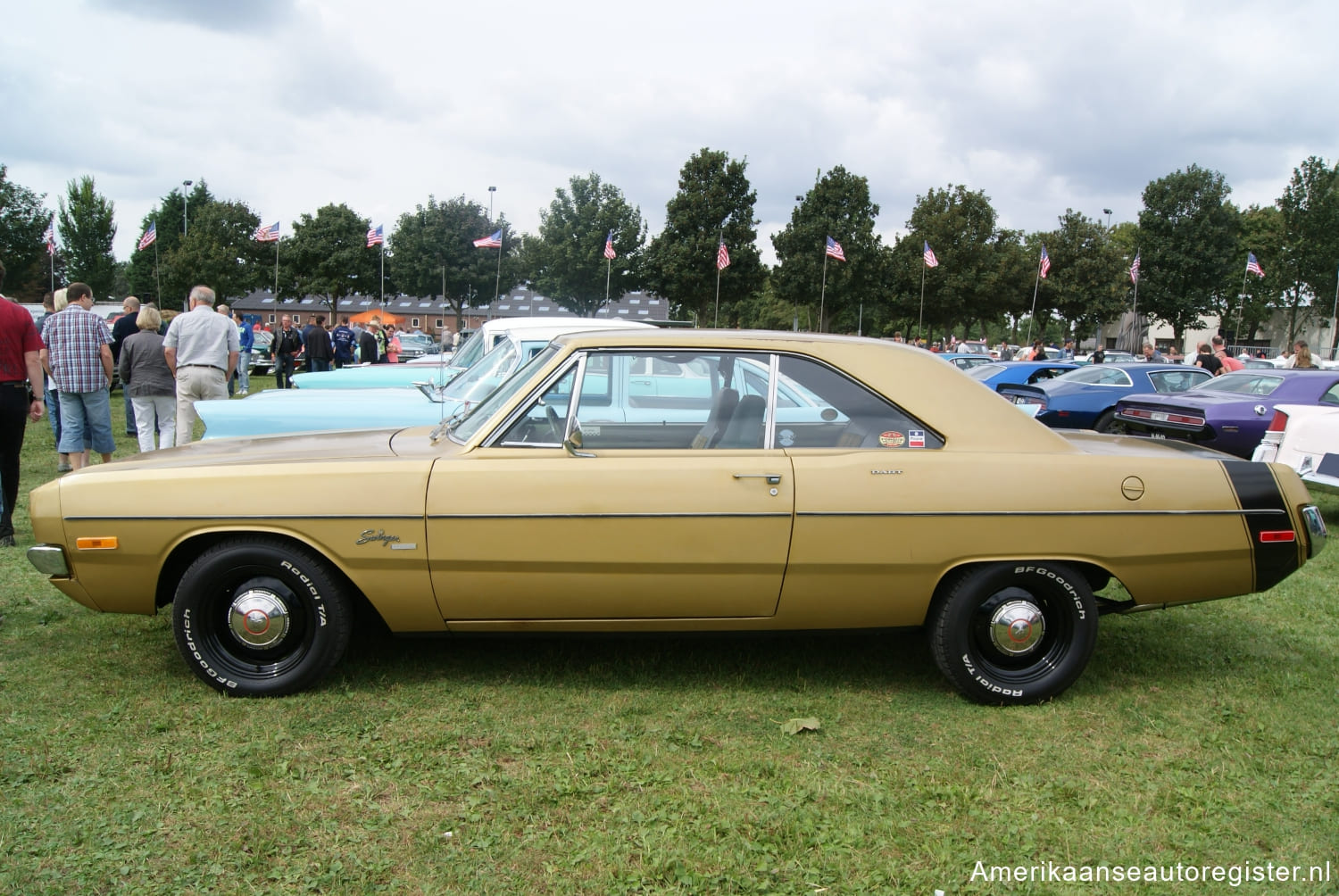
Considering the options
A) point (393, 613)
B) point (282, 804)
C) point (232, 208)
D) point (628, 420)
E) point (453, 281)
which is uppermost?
point (232, 208)

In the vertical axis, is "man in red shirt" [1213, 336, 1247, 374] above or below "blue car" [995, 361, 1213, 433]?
above

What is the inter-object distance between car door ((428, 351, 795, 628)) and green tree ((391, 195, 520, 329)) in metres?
44.3

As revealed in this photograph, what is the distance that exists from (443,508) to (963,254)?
136ft

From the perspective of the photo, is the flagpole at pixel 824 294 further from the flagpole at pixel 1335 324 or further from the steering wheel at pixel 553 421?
the steering wheel at pixel 553 421

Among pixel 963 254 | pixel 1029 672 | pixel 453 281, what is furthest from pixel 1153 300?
pixel 1029 672

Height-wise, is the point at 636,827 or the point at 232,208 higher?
the point at 232,208

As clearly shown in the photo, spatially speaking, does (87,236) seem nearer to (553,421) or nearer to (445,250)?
(445,250)

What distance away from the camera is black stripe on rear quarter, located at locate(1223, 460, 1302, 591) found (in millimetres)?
3523

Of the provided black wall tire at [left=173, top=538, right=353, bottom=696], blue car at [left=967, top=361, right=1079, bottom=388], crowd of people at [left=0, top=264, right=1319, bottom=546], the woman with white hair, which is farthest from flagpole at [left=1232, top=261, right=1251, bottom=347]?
black wall tire at [left=173, top=538, right=353, bottom=696]

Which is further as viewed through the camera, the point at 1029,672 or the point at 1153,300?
the point at 1153,300

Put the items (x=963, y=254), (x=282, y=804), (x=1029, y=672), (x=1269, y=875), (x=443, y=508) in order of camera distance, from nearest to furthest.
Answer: (x=1269, y=875) < (x=282, y=804) < (x=443, y=508) < (x=1029, y=672) < (x=963, y=254)

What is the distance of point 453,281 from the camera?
47094mm

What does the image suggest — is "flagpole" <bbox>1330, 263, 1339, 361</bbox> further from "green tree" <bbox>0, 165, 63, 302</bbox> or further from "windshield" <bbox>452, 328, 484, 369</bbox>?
"green tree" <bbox>0, 165, 63, 302</bbox>

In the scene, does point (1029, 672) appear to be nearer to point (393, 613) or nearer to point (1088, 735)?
point (1088, 735)
